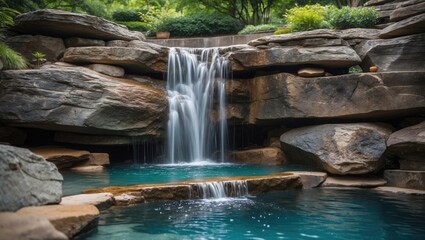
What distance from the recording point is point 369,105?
11.1m

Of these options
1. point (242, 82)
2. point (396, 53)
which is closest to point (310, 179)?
point (242, 82)

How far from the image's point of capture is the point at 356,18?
13.7m

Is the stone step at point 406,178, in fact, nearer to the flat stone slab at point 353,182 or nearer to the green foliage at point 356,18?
the flat stone slab at point 353,182

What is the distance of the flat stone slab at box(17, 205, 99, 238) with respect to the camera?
15.6ft

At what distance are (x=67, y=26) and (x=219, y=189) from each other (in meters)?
8.17

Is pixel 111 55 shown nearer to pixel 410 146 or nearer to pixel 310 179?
pixel 310 179

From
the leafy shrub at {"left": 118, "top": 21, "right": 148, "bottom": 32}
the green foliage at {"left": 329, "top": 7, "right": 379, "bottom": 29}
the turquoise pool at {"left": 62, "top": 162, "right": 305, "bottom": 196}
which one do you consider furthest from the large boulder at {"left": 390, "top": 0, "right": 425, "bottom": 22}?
the leafy shrub at {"left": 118, "top": 21, "right": 148, "bottom": 32}

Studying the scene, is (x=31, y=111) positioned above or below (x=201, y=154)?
above

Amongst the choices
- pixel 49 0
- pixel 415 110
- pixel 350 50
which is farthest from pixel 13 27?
pixel 415 110

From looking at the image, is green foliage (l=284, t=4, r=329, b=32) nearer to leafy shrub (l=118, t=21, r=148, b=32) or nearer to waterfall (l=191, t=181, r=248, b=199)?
waterfall (l=191, t=181, r=248, b=199)

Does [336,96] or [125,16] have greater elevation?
[125,16]

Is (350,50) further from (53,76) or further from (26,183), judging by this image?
(26,183)

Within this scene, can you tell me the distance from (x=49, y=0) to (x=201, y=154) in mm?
10438

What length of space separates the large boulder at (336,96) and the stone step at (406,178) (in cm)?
213
